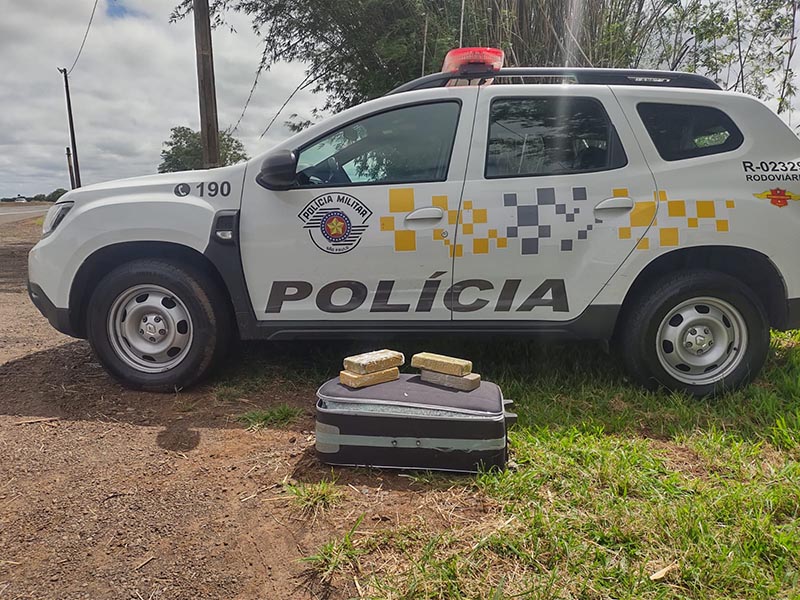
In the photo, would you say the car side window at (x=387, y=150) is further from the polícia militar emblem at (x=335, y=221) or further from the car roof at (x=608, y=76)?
the car roof at (x=608, y=76)

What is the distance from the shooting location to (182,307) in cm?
319

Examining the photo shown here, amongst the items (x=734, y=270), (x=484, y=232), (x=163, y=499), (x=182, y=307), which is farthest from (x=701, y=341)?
(x=182, y=307)

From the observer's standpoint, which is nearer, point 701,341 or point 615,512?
point 615,512

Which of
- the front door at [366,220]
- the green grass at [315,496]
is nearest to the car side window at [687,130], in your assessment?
the front door at [366,220]

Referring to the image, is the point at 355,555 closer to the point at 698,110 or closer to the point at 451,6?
the point at 698,110

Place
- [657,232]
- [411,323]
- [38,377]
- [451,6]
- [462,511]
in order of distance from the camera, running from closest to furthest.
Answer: [462,511] < [657,232] < [411,323] < [38,377] < [451,6]

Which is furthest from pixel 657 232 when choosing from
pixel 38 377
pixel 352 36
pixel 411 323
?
pixel 352 36

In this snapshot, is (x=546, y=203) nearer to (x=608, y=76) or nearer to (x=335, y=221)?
(x=608, y=76)

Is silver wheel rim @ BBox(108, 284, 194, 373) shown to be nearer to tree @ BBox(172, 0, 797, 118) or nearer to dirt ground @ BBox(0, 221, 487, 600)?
dirt ground @ BBox(0, 221, 487, 600)

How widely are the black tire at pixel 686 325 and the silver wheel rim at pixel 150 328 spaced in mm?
2540

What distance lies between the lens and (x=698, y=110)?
9.81 ft

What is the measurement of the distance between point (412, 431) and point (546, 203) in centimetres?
145

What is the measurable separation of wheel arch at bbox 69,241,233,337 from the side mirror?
1.94ft

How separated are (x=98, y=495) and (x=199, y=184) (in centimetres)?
177
